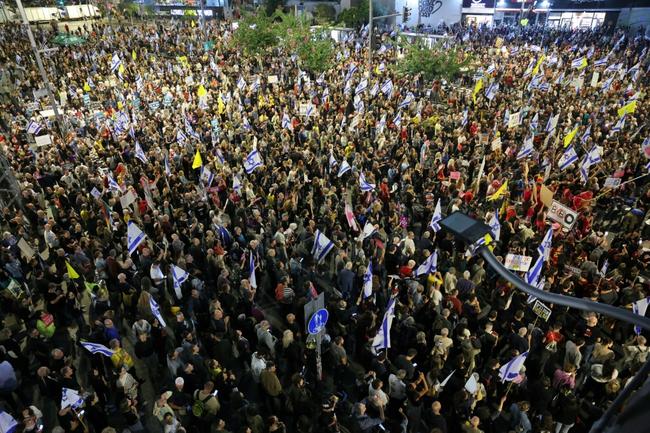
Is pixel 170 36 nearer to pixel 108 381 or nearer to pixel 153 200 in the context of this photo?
pixel 153 200

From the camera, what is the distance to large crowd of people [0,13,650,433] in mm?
7777

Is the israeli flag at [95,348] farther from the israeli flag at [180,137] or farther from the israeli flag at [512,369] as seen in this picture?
the israeli flag at [180,137]

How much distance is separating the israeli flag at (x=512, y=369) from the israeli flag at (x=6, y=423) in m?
7.57

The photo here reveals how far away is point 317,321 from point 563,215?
677 cm

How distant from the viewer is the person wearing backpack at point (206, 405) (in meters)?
7.34

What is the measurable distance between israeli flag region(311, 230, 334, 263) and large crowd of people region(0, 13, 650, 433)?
0.17 feet

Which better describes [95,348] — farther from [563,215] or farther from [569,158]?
[569,158]

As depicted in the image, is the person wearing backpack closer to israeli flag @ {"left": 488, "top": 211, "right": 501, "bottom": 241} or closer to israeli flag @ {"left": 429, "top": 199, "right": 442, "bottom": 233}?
israeli flag @ {"left": 429, "top": 199, "right": 442, "bottom": 233}

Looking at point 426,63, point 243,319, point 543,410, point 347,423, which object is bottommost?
point 347,423

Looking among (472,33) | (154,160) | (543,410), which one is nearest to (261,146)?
(154,160)

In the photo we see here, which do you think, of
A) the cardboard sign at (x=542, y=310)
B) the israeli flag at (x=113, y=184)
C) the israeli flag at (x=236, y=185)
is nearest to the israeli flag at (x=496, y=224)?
the cardboard sign at (x=542, y=310)

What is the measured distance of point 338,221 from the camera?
13.0 metres

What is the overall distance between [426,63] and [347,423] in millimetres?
22346

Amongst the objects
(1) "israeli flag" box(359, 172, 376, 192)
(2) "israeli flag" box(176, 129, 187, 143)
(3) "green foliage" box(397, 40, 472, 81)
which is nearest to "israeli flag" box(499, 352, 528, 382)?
(1) "israeli flag" box(359, 172, 376, 192)
